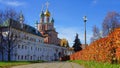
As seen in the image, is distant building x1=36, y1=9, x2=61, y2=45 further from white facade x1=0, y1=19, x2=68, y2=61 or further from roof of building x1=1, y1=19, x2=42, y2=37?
roof of building x1=1, y1=19, x2=42, y2=37

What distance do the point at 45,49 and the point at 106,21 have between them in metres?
45.6

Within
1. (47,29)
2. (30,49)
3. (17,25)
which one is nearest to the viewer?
(17,25)

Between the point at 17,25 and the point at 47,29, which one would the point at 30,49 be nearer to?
the point at 17,25

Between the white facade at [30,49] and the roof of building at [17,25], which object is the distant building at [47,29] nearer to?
the white facade at [30,49]

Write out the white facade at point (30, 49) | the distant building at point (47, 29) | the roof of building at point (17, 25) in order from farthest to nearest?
1. the distant building at point (47, 29)
2. the white facade at point (30, 49)
3. the roof of building at point (17, 25)

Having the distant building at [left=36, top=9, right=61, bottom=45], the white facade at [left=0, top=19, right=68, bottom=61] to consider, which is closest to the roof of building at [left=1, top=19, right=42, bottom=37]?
the white facade at [left=0, top=19, right=68, bottom=61]

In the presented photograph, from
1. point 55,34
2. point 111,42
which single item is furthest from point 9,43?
point 55,34

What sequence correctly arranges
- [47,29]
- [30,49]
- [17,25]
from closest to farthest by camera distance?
1. [17,25]
2. [30,49]
3. [47,29]

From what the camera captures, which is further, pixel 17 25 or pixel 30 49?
pixel 30 49

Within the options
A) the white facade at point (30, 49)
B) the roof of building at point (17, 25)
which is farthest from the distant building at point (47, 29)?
the roof of building at point (17, 25)

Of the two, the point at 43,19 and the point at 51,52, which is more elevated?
the point at 43,19

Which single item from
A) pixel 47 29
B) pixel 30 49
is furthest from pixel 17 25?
pixel 47 29

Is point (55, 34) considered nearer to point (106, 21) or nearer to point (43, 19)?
point (43, 19)

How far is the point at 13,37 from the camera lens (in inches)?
2694
